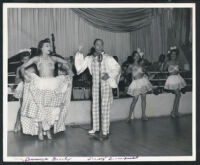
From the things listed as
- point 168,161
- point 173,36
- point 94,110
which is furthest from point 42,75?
point 173,36

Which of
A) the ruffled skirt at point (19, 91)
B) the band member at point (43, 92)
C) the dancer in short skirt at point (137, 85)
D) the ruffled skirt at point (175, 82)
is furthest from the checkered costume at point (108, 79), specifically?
the ruffled skirt at point (175, 82)

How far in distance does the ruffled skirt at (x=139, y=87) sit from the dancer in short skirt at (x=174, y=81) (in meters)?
0.52

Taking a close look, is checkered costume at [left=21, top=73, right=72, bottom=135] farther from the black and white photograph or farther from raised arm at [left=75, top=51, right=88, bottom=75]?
raised arm at [left=75, top=51, right=88, bottom=75]

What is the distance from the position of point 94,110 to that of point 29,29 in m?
3.15

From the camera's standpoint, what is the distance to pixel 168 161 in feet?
11.8

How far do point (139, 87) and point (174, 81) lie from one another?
826mm

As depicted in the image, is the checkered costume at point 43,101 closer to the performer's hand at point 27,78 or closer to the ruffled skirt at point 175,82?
the performer's hand at point 27,78

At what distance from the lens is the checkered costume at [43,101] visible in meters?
4.54

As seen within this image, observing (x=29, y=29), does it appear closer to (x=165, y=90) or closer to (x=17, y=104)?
(x=17, y=104)

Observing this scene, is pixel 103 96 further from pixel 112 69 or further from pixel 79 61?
pixel 79 61

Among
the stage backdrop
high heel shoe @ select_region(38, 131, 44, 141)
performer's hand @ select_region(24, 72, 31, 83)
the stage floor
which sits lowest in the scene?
the stage floor

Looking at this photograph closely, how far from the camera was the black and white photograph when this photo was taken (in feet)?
12.4

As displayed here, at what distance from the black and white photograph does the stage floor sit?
0.5 inches

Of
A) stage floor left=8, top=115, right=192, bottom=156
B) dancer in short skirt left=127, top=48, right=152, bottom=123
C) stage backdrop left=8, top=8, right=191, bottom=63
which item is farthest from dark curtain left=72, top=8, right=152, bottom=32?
stage floor left=8, top=115, right=192, bottom=156
